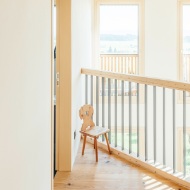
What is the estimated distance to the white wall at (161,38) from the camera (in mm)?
6211

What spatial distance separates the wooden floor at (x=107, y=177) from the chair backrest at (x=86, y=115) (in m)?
0.41

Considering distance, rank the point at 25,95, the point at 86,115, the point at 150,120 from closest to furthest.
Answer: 1. the point at 25,95
2. the point at 86,115
3. the point at 150,120

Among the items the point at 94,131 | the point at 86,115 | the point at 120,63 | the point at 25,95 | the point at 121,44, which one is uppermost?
the point at 121,44

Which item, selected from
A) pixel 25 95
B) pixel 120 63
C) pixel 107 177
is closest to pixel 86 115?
pixel 107 177

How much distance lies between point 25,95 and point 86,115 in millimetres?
2161

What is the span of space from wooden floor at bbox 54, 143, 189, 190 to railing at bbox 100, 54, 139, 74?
321 centimetres

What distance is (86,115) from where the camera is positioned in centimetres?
366

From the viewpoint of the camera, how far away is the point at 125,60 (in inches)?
252

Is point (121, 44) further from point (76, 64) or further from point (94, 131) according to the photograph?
point (94, 131)

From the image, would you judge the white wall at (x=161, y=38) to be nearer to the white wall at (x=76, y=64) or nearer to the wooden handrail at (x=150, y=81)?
the white wall at (x=76, y=64)

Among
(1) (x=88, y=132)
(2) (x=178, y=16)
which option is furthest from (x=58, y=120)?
(2) (x=178, y=16)

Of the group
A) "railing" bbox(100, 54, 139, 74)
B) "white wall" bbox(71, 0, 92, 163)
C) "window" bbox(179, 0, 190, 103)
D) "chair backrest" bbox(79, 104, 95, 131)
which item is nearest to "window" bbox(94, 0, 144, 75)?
"railing" bbox(100, 54, 139, 74)

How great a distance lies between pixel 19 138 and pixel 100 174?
5.87 feet

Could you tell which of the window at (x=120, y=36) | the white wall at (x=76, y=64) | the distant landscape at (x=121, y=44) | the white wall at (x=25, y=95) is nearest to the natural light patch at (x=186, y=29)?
the distant landscape at (x=121, y=44)
